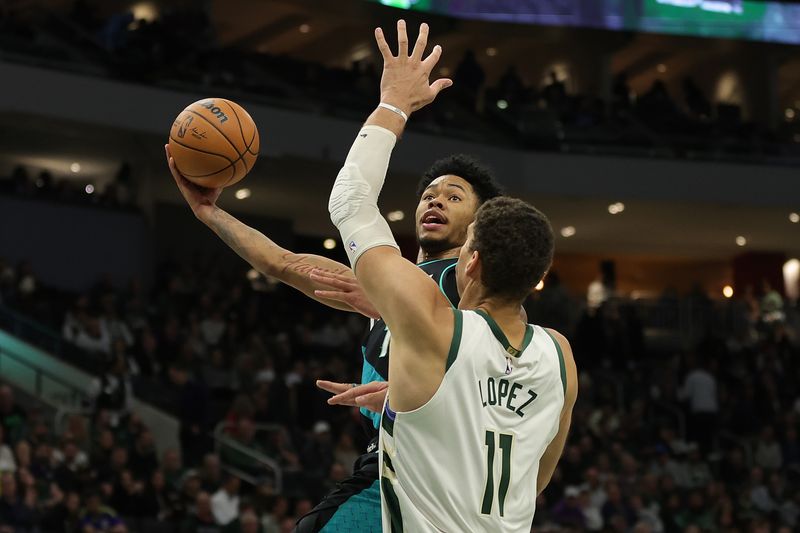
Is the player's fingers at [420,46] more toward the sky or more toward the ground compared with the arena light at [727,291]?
more toward the ground

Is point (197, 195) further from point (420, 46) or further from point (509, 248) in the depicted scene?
point (509, 248)

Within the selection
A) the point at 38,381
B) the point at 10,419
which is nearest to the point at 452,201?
the point at 10,419

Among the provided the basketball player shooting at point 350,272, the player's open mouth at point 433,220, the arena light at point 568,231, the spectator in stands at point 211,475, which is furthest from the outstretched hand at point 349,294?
the arena light at point 568,231

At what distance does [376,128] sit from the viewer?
147 inches

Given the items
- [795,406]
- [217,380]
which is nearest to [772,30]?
[795,406]

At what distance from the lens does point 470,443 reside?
359cm

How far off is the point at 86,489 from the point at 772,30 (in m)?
19.0

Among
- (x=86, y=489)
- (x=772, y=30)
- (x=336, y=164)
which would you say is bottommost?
(x=86, y=489)

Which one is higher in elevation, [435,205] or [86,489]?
[435,205]

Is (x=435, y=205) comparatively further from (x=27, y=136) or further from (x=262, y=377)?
(x=27, y=136)

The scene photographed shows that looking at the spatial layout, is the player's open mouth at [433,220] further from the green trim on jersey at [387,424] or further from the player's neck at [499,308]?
the green trim on jersey at [387,424]

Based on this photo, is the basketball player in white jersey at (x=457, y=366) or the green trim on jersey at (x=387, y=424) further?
the green trim on jersey at (x=387, y=424)

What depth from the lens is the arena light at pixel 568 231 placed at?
1046 inches

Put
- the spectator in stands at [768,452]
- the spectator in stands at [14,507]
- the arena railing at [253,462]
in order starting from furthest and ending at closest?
the spectator in stands at [768,452], the arena railing at [253,462], the spectator in stands at [14,507]
